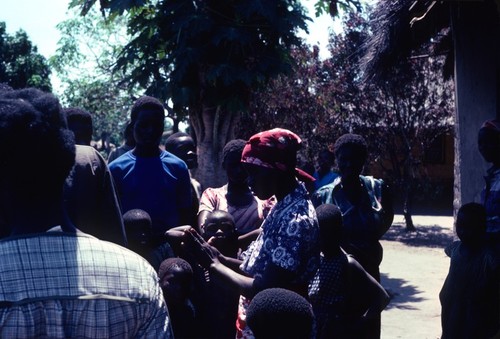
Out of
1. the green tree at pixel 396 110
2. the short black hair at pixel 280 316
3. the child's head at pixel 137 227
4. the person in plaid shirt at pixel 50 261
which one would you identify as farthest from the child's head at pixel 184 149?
the green tree at pixel 396 110

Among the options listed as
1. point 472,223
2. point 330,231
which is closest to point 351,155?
point 330,231

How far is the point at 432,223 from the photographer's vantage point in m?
15.8

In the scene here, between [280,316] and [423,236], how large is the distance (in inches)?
464

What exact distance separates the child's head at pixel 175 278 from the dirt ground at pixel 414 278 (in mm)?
3232

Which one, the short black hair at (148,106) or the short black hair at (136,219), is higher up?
the short black hair at (148,106)

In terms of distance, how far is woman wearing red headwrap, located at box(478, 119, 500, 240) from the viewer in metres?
4.18

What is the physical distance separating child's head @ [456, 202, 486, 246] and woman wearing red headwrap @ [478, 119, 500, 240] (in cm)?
13

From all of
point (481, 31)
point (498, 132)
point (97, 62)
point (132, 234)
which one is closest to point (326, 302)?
point (132, 234)

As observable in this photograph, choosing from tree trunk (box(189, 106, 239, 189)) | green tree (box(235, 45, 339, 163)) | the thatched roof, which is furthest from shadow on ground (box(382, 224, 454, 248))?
the thatched roof

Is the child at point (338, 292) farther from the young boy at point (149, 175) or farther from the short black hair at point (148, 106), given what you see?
the short black hair at point (148, 106)

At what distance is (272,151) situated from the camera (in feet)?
8.93

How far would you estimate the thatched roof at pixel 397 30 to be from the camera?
6.11 metres

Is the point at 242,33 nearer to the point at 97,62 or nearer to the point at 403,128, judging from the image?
the point at 403,128

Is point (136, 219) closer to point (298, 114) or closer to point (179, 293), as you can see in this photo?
point (179, 293)
